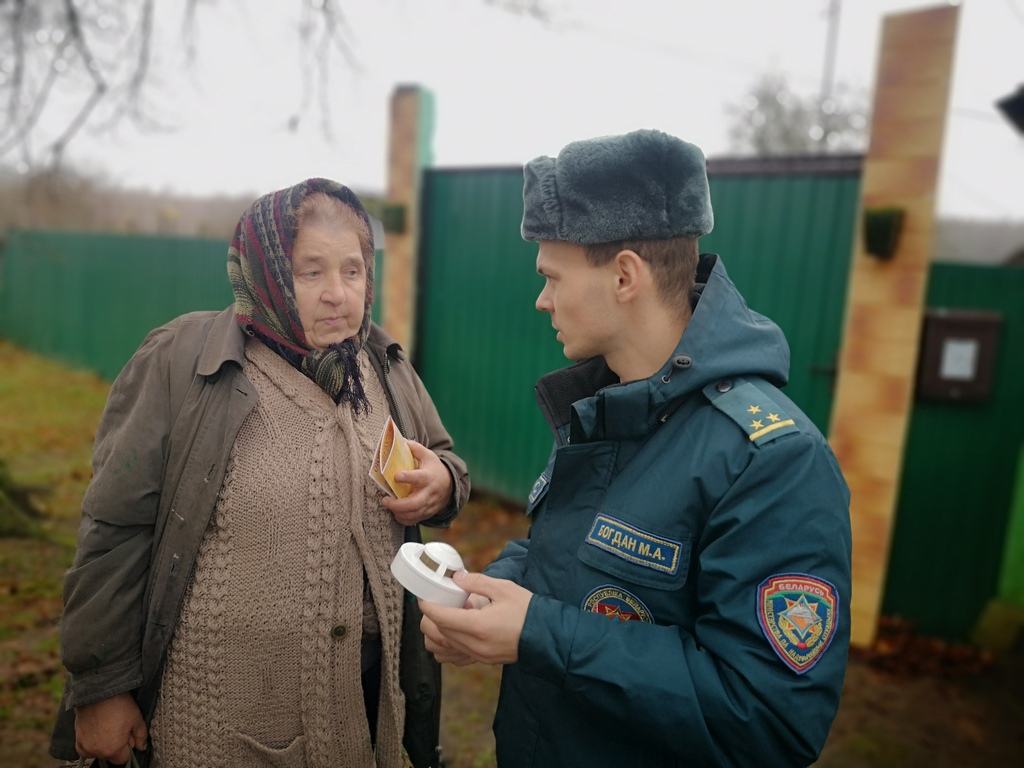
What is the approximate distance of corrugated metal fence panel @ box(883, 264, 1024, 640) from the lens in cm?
394

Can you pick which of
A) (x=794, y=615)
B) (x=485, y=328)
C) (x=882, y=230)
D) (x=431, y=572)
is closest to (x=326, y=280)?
(x=431, y=572)

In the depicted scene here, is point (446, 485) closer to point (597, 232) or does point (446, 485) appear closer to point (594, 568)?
point (594, 568)

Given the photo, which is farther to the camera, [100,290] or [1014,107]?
[100,290]

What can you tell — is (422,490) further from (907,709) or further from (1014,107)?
(1014,107)

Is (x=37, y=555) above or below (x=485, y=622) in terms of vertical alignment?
below

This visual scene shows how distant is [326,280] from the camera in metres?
1.79

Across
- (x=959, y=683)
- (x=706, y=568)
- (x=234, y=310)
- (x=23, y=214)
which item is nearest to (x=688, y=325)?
(x=706, y=568)

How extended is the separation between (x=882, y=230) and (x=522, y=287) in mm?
2742

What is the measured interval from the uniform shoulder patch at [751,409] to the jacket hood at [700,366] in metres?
0.03

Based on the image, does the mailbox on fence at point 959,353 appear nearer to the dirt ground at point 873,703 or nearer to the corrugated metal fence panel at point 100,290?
the dirt ground at point 873,703

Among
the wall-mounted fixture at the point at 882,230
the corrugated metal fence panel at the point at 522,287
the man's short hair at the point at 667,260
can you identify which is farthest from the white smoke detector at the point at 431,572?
the corrugated metal fence panel at the point at 522,287

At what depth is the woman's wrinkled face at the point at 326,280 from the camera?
1753 millimetres

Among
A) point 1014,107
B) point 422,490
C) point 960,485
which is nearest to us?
point 422,490

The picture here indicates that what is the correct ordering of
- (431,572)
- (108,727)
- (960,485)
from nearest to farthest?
1. (431,572)
2. (108,727)
3. (960,485)
